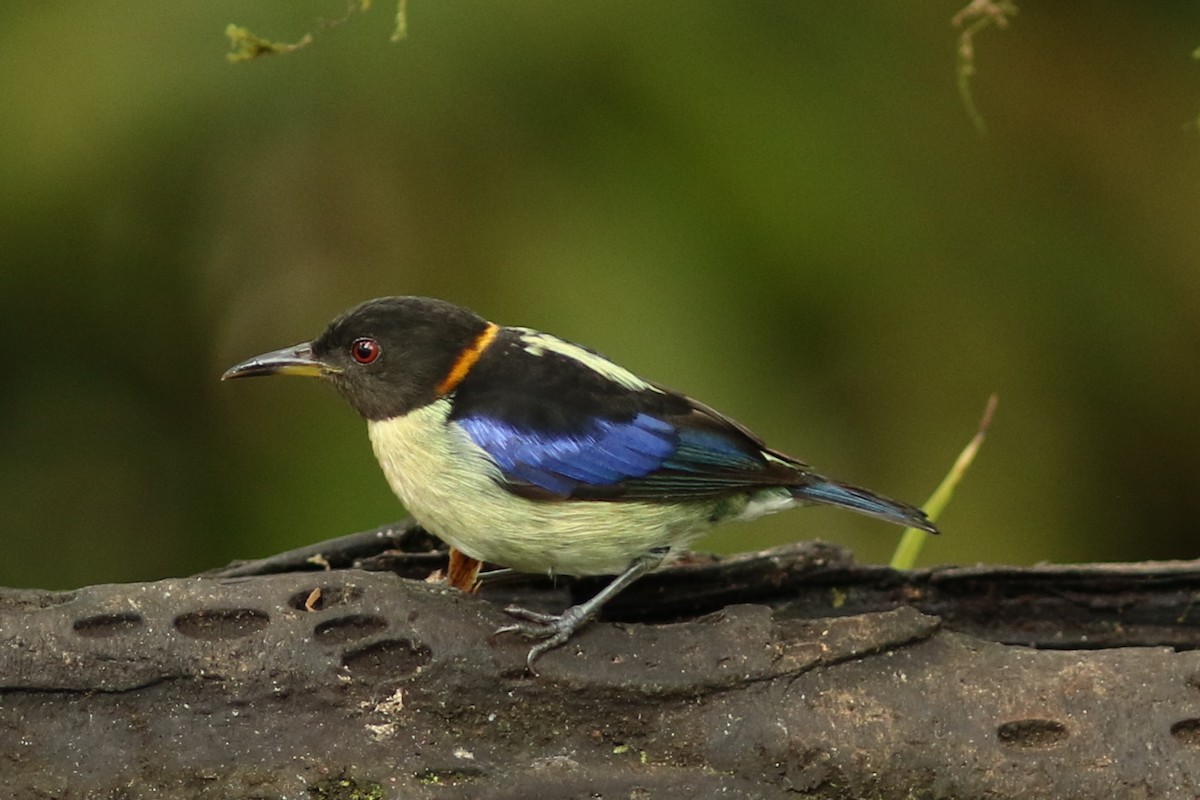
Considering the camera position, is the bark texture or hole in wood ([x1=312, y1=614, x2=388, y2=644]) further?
hole in wood ([x1=312, y1=614, x2=388, y2=644])

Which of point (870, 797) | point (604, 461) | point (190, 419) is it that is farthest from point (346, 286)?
point (870, 797)

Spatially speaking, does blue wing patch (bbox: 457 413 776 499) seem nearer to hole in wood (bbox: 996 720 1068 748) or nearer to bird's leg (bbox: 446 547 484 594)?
bird's leg (bbox: 446 547 484 594)

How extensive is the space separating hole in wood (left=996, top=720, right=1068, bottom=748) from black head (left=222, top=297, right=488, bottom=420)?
1.66 m

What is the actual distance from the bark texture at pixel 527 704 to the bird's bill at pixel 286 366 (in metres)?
0.66

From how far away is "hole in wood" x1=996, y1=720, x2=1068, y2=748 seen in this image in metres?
3.68

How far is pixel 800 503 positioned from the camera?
4.39m

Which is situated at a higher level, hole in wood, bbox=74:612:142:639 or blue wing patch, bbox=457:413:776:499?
blue wing patch, bbox=457:413:776:499

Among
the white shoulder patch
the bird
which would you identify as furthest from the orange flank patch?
the white shoulder patch

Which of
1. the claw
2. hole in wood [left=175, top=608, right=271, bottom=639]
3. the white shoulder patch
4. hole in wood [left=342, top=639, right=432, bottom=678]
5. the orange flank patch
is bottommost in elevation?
hole in wood [left=175, top=608, right=271, bottom=639]

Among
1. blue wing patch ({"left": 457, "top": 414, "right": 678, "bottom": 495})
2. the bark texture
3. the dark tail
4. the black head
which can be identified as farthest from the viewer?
the dark tail

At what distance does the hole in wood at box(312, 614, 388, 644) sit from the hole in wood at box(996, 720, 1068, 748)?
1.46 metres

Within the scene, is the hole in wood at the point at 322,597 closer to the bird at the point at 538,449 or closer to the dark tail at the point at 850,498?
the bird at the point at 538,449

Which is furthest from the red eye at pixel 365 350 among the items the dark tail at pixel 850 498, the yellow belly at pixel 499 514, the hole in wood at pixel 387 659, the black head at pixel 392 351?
the dark tail at pixel 850 498

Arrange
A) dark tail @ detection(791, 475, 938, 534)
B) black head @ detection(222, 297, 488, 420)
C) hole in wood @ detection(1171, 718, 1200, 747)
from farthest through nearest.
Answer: dark tail @ detection(791, 475, 938, 534) < black head @ detection(222, 297, 488, 420) < hole in wood @ detection(1171, 718, 1200, 747)
